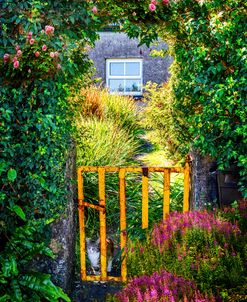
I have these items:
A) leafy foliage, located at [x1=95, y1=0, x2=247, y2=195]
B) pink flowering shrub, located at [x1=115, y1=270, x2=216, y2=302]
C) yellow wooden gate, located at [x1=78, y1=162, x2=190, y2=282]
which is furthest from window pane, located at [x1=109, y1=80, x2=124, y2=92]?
pink flowering shrub, located at [x1=115, y1=270, x2=216, y2=302]

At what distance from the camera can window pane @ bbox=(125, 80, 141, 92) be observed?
47.1 feet

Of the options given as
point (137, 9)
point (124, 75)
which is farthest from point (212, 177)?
point (124, 75)

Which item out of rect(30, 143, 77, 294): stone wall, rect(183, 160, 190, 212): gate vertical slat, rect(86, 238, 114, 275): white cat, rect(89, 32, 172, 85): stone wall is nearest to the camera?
rect(30, 143, 77, 294): stone wall

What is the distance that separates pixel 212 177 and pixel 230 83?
150 centimetres

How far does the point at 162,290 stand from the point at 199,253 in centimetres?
79

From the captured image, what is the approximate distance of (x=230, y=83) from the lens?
11.8 feet

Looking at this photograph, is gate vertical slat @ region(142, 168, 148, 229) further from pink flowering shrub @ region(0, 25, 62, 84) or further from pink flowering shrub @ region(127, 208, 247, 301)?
pink flowering shrub @ region(0, 25, 62, 84)

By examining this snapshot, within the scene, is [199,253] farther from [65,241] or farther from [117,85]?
[117,85]

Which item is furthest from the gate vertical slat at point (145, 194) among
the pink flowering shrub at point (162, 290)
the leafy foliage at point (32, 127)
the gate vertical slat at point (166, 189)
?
the pink flowering shrub at point (162, 290)

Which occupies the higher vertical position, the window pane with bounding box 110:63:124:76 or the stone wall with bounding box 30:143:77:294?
the window pane with bounding box 110:63:124:76

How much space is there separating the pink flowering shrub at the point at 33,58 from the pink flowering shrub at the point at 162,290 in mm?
1763

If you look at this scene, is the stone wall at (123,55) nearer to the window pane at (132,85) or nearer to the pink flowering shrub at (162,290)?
the window pane at (132,85)

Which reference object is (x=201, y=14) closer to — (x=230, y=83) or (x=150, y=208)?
(x=230, y=83)

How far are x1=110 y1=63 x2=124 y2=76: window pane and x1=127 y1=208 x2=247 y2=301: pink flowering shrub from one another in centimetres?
1089
